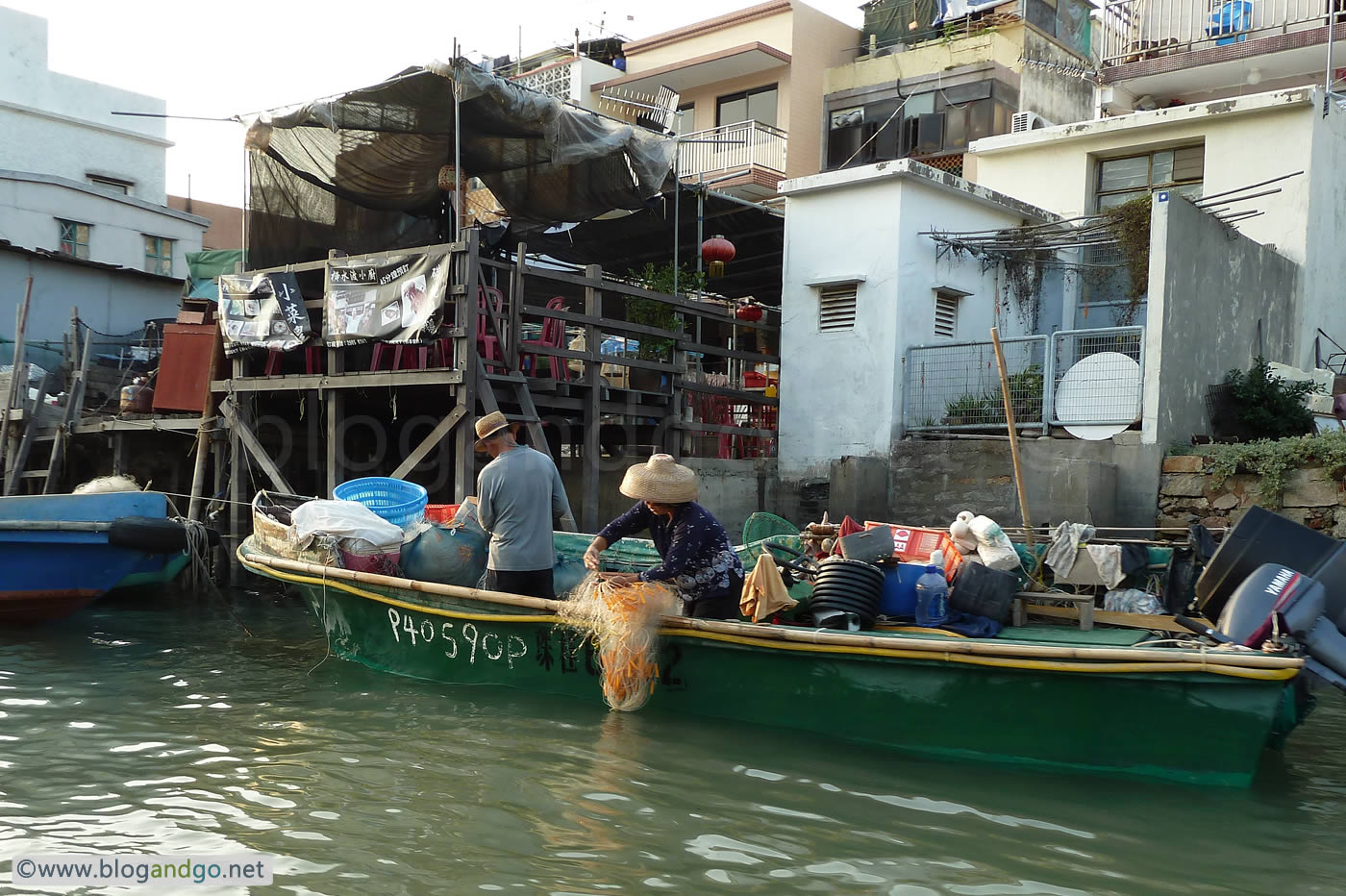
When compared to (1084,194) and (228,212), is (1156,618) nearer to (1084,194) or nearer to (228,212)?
(1084,194)

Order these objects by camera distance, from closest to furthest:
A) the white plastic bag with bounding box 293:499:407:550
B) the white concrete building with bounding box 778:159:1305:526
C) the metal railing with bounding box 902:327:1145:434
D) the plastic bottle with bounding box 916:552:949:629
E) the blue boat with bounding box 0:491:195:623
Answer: the plastic bottle with bounding box 916:552:949:629
the white plastic bag with bounding box 293:499:407:550
the blue boat with bounding box 0:491:195:623
the white concrete building with bounding box 778:159:1305:526
the metal railing with bounding box 902:327:1145:434

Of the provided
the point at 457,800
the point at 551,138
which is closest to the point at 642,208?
the point at 551,138

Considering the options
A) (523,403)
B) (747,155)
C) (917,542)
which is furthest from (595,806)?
(747,155)

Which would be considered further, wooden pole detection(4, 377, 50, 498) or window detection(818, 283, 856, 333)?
wooden pole detection(4, 377, 50, 498)

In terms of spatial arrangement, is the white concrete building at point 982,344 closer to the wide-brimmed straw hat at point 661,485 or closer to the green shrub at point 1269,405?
the green shrub at point 1269,405

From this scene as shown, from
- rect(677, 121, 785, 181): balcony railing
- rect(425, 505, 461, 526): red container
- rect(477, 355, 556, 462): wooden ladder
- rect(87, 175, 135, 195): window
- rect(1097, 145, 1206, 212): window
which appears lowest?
rect(425, 505, 461, 526): red container

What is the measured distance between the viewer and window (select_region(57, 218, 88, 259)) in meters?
21.7

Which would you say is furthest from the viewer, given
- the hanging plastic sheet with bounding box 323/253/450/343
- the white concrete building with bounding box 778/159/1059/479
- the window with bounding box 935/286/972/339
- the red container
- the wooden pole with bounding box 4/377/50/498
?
the wooden pole with bounding box 4/377/50/498

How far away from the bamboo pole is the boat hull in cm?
445

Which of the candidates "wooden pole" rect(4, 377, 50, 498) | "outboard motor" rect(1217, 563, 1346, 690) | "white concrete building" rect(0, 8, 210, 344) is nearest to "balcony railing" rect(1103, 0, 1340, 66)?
"outboard motor" rect(1217, 563, 1346, 690)

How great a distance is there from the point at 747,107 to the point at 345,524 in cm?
1923

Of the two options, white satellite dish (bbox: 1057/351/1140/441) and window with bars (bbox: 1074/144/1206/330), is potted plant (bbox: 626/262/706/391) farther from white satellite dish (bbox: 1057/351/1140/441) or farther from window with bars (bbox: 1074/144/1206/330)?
window with bars (bbox: 1074/144/1206/330)

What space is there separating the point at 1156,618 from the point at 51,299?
65.5 feet

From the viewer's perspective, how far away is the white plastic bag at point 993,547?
7.02 meters
